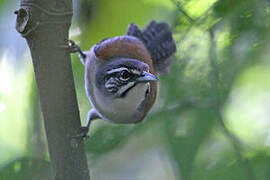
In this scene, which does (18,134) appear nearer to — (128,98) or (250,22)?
(128,98)

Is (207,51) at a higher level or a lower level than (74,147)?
higher

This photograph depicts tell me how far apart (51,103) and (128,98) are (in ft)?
1.71

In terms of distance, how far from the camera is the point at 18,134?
84 cm

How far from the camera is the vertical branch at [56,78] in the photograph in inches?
26.4

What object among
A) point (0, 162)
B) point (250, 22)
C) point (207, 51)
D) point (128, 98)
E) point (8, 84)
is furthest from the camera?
point (128, 98)

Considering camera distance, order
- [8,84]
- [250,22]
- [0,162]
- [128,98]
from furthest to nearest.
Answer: [128,98] < [8,84] < [250,22] < [0,162]

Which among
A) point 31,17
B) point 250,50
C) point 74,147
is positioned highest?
point 31,17

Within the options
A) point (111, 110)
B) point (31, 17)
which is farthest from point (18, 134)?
point (111, 110)

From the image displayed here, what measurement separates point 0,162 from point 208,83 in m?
0.59

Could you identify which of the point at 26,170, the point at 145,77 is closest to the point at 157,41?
the point at 145,77

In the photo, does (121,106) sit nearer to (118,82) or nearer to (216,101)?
(118,82)

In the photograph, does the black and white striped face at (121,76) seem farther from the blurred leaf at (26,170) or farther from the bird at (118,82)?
the blurred leaf at (26,170)

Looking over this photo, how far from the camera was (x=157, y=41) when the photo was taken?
1595 mm

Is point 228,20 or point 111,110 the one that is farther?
point 111,110
